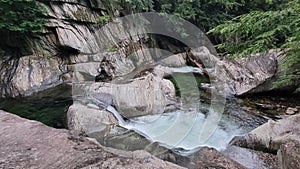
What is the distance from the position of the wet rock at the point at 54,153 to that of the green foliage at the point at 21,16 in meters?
6.21

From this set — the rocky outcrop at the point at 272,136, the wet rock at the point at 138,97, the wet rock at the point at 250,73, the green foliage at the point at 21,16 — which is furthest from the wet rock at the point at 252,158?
the green foliage at the point at 21,16

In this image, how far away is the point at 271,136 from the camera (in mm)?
4742

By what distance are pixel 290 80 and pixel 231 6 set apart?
12427 millimetres

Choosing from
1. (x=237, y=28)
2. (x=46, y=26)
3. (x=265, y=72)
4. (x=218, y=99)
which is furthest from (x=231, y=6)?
(x=237, y=28)

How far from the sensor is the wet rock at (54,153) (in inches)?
120

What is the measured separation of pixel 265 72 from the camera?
834 centimetres

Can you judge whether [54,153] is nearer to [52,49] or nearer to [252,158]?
[252,158]

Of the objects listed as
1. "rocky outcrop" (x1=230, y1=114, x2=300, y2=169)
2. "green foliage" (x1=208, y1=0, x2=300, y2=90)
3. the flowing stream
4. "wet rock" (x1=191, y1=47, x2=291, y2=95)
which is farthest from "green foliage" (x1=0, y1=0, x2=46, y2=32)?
"rocky outcrop" (x1=230, y1=114, x2=300, y2=169)

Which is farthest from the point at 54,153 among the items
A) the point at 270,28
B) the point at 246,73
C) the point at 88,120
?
the point at 246,73

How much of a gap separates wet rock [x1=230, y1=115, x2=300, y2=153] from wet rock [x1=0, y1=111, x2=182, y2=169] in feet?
7.48

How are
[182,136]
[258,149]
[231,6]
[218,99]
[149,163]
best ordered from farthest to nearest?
[231,6], [218,99], [182,136], [258,149], [149,163]

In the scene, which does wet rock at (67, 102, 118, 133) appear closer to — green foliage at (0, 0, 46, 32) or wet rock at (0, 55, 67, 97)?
wet rock at (0, 55, 67, 97)

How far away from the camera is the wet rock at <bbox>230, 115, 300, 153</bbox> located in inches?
180

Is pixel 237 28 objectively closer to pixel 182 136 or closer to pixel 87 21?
pixel 182 136
